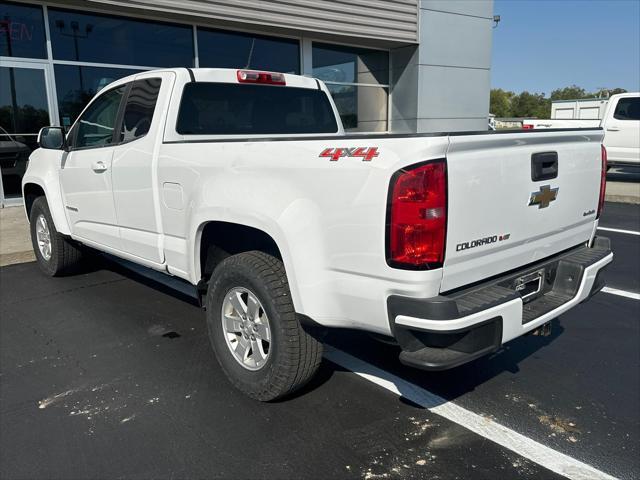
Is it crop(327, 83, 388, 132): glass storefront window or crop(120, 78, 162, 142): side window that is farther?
crop(327, 83, 388, 132): glass storefront window

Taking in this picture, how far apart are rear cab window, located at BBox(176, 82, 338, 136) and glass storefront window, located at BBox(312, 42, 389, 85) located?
9001mm

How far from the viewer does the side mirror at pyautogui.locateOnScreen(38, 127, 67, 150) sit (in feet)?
16.1

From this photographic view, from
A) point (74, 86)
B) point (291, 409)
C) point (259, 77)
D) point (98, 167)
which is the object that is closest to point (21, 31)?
point (74, 86)

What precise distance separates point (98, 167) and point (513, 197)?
3.22m

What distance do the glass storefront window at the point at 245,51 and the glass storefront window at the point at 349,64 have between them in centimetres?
75

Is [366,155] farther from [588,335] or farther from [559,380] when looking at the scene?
[588,335]

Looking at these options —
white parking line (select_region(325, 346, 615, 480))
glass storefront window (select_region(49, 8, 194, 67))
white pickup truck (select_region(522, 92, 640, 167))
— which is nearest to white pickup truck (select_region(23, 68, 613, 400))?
white parking line (select_region(325, 346, 615, 480))

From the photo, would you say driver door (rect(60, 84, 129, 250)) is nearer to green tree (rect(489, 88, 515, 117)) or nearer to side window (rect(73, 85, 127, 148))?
side window (rect(73, 85, 127, 148))

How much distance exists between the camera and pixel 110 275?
5.96 m

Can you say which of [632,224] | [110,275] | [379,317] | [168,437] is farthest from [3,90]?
[632,224]

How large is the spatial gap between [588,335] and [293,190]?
2.84 m

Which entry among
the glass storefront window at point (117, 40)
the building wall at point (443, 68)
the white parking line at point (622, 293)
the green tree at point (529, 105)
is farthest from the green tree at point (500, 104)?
the white parking line at point (622, 293)

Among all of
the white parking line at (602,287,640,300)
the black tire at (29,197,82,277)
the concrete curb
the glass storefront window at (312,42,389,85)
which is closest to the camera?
the white parking line at (602,287,640,300)

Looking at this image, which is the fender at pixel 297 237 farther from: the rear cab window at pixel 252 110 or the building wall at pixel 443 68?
the building wall at pixel 443 68
